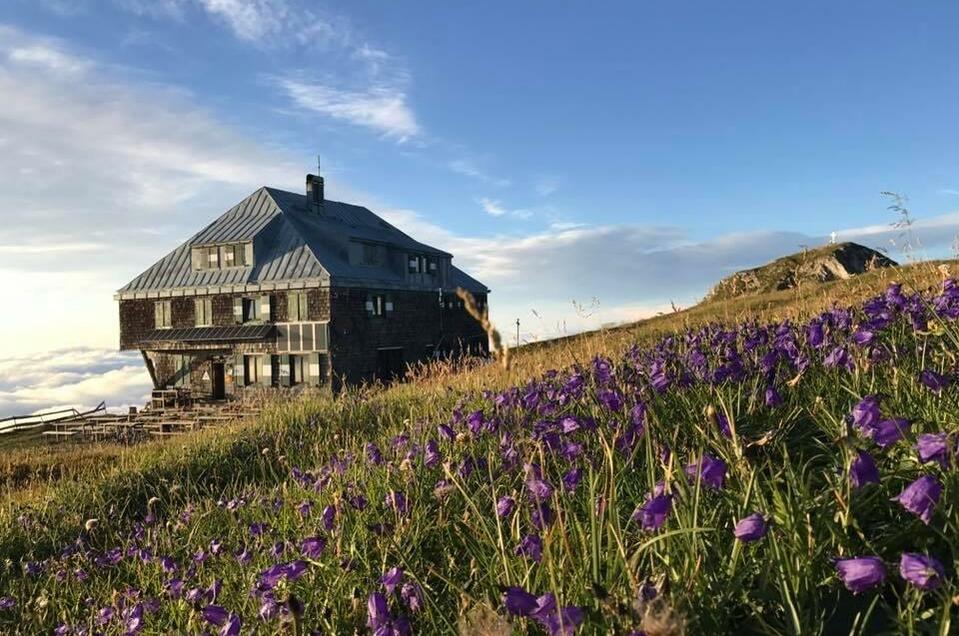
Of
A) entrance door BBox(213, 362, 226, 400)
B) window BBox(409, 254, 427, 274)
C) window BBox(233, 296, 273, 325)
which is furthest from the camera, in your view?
window BBox(409, 254, 427, 274)

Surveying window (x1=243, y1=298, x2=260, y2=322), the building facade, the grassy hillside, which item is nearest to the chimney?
the building facade

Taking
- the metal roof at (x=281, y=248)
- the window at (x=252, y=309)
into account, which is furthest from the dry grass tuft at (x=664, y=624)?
the window at (x=252, y=309)

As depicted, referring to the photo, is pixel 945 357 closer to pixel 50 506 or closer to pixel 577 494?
pixel 577 494

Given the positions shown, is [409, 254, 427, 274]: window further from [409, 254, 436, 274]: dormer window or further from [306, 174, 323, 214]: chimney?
[306, 174, 323, 214]: chimney

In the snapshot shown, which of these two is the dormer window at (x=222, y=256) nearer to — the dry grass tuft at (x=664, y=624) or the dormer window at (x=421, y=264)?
the dormer window at (x=421, y=264)

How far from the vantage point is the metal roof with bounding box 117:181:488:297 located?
3403cm

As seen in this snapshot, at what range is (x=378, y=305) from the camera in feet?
117

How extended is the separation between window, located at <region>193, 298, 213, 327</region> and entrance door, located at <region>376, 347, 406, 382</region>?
8964mm

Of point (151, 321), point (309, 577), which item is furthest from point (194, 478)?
point (151, 321)

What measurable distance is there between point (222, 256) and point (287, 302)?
5.42 meters

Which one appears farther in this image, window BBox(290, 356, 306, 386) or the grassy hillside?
window BBox(290, 356, 306, 386)

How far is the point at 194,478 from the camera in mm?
9789

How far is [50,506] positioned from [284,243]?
2758cm

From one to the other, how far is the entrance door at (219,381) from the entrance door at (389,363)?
8201 mm
